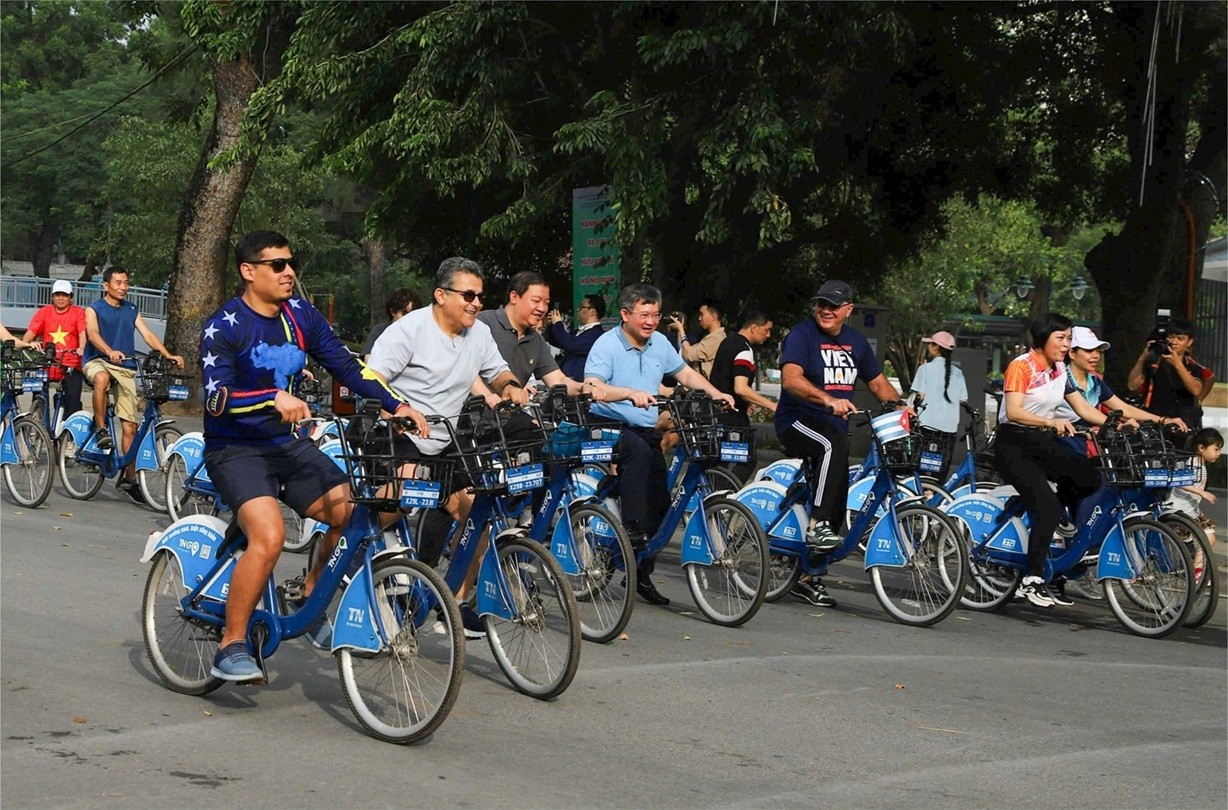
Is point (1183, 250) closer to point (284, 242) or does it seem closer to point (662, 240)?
point (662, 240)

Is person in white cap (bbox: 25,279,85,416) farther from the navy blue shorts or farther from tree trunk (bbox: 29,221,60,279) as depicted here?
tree trunk (bbox: 29,221,60,279)

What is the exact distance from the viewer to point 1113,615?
1030 cm

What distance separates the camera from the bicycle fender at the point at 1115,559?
31.4 ft

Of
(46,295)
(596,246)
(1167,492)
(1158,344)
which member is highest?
(596,246)

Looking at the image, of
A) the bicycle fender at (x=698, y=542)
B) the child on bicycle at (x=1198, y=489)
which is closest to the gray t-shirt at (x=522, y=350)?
the bicycle fender at (x=698, y=542)

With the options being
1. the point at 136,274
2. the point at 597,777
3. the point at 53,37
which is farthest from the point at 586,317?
the point at 53,37

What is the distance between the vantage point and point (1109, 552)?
9617 millimetres

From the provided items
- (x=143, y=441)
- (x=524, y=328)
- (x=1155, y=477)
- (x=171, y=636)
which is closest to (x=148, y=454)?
(x=143, y=441)

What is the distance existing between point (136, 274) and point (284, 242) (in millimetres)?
45554

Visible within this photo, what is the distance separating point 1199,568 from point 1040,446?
1160 millimetres

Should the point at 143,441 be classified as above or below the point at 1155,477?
below

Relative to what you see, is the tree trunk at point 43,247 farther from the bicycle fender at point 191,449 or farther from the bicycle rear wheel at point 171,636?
the bicycle rear wheel at point 171,636

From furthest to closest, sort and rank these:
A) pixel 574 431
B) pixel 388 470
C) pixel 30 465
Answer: pixel 30 465 < pixel 574 431 < pixel 388 470

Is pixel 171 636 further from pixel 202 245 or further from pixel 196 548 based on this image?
pixel 202 245
